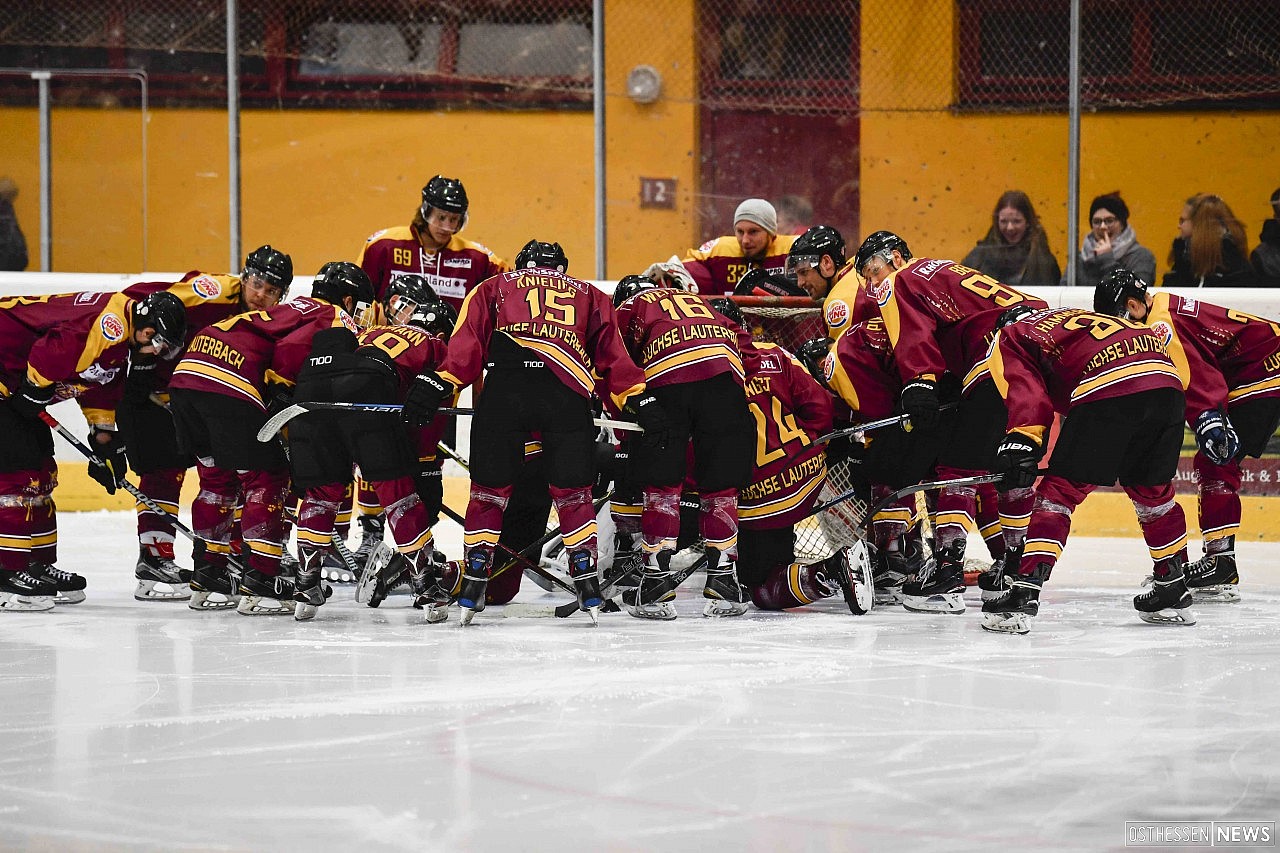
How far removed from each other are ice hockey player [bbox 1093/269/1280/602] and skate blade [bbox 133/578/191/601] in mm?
3192

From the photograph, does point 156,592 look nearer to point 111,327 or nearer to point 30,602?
point 30,602

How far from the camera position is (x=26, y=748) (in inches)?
120

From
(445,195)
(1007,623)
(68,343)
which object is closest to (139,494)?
(68,343)

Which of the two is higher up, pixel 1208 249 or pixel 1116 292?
pixel 1208 249

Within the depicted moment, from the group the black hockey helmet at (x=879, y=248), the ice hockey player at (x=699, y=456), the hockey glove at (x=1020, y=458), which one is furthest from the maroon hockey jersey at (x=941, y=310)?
the hockey glove at (x=1020, y=458)

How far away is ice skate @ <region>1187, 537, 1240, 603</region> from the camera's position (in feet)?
16.8

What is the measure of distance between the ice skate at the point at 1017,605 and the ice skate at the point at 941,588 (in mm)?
442

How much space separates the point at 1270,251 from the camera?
21.8ft

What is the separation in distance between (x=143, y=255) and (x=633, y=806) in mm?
5674

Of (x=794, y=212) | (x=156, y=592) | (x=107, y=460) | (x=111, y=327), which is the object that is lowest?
(x=156, y=592)

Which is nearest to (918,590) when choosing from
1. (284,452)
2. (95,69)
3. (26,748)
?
(284,452)

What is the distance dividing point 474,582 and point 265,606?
774mm

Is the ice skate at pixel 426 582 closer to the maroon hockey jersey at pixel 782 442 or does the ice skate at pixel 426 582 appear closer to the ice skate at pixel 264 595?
the ice skate at pixel 264 595

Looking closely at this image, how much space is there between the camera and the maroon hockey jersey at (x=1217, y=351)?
5078 millimetres
